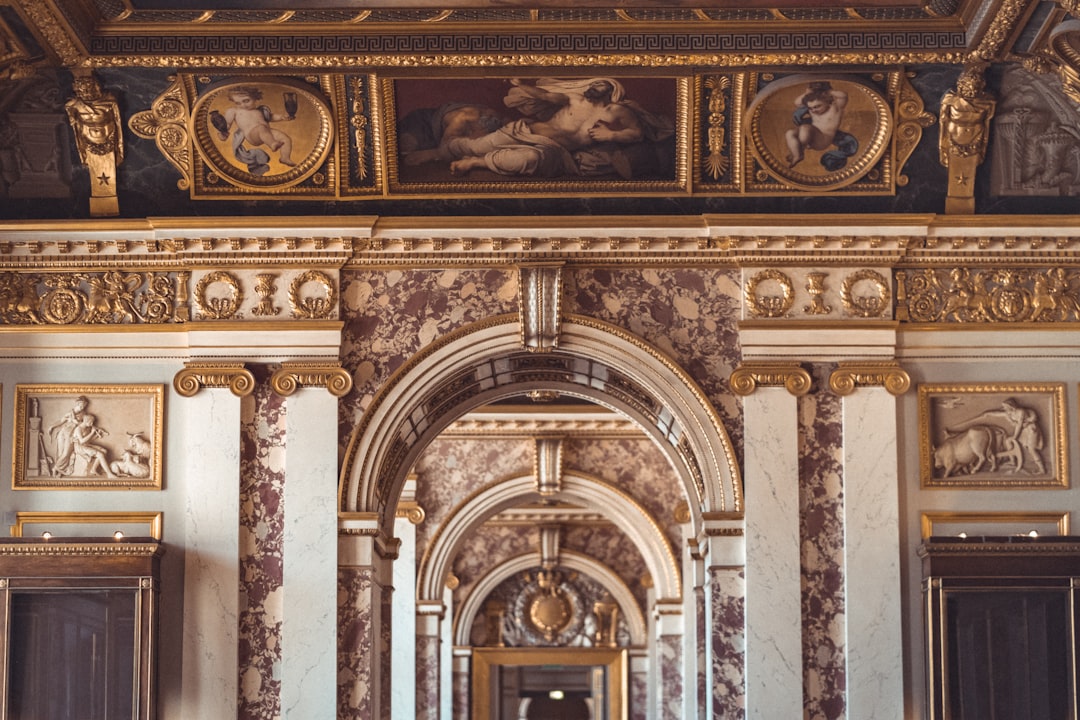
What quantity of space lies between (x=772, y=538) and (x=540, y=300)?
271 cm

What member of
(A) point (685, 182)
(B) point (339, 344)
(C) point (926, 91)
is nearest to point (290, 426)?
(B) point (339, 344)

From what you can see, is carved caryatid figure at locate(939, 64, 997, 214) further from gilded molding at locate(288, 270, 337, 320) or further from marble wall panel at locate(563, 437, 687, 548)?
marble wall panel at locate(563, 437, 687, 548)

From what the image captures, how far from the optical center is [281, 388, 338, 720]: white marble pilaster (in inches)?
535

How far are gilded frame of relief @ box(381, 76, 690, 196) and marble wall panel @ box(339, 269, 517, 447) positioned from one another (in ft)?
2.39

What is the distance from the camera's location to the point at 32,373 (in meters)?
14.1

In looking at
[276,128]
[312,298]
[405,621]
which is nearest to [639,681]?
[405,621]

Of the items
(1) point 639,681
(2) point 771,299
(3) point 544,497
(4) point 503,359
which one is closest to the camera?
(2) point 771,299

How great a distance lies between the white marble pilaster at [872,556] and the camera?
1350 centimetres

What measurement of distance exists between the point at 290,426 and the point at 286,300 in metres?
1.05

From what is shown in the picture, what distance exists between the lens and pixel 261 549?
546 inches

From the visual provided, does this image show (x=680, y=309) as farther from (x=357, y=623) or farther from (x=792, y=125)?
(x=357, y=623)

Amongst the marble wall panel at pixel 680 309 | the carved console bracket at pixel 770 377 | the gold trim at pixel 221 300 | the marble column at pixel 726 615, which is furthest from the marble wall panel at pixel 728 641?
the gold trim at pixel 221 300

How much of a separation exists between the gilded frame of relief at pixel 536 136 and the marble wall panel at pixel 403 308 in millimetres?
729

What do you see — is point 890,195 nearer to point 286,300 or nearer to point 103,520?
point 286,300
